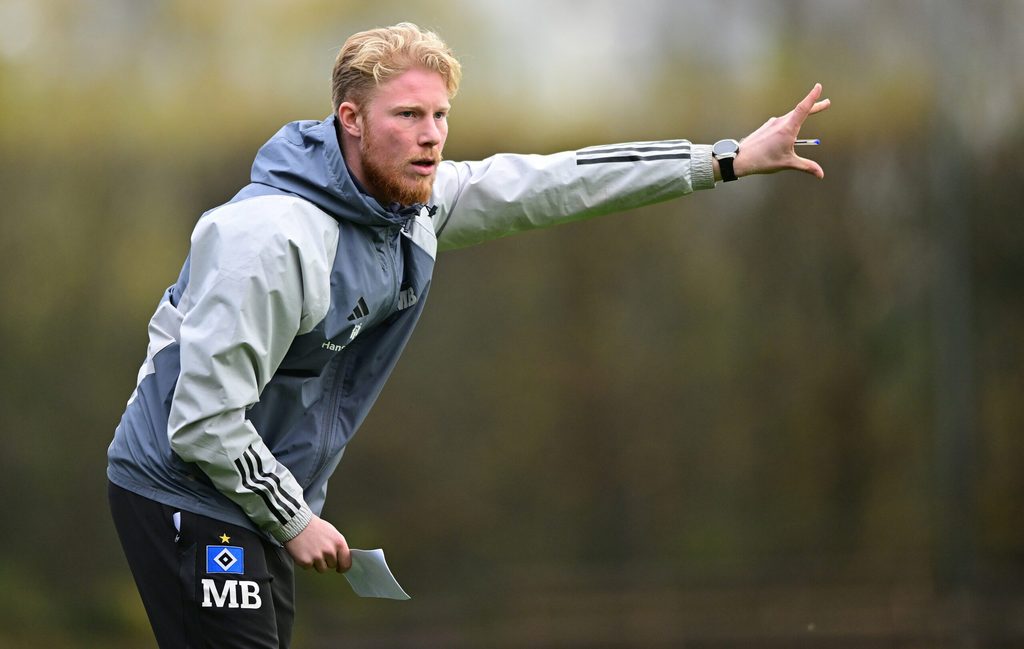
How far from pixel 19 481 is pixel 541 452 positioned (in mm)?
2263

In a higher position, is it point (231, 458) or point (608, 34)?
point (608, 34)

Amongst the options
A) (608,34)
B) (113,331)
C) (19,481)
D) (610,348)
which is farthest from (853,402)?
(19,481)

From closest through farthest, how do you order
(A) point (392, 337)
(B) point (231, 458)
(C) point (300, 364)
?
1. (B) point (231, 458)
2. (C) point (300, 364)
3. (A) point (392, 337)

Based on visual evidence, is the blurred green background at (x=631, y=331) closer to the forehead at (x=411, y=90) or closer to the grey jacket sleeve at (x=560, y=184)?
the grey jacket sleeve at (x=560, y=184)

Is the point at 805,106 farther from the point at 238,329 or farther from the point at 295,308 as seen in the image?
the point at 238,329

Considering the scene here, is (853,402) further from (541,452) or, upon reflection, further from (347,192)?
(347,192)

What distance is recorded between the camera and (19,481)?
16.9 feet

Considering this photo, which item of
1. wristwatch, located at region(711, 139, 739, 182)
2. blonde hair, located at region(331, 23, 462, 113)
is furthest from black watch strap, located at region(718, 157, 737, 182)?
blonde hair, located at region(331, 23, 462, 113)

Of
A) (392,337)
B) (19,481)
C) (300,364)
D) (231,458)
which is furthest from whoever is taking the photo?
(19,481)

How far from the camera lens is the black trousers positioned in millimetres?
2344

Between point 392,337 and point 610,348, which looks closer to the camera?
point 392,337

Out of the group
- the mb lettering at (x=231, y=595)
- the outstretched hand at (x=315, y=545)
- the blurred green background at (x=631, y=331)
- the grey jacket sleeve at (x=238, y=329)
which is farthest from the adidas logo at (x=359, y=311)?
the blurred green background at (x=631, y=331)

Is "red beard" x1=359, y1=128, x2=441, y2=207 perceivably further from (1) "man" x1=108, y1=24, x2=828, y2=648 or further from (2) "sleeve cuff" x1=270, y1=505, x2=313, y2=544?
(2) "sleeve cuff" x1=270, y1=505, x2=313, y2=544

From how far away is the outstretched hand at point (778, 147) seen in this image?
8.52 feet
